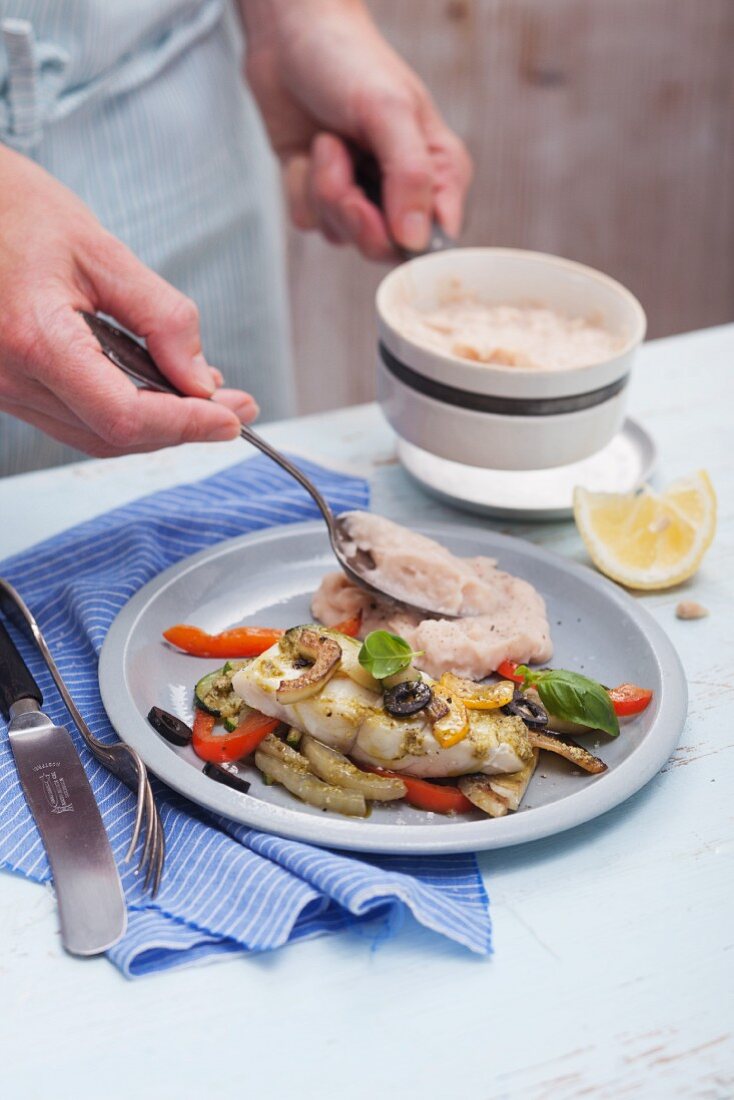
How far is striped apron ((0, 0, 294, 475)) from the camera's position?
6.47 ft

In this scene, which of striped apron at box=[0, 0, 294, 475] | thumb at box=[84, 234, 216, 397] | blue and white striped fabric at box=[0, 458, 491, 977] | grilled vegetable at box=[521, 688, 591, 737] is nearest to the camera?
blue and white striped fabric at box=[0, 458, 491, 977]

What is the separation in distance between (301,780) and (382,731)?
10cm

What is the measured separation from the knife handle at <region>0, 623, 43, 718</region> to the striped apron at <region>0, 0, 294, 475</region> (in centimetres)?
86

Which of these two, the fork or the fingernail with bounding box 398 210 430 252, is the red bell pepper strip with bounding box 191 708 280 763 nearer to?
the fork

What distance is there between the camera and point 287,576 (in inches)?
64.9

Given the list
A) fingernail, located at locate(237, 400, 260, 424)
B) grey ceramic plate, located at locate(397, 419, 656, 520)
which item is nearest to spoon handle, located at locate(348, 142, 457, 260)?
grey ceramic plate, located at locate(397, 419, 656, 520)

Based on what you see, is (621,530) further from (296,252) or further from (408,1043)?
(296,252)

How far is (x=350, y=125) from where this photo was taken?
215cm

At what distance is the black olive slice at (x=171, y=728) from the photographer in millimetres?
1276

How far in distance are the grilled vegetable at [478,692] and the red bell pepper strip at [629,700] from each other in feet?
0.40

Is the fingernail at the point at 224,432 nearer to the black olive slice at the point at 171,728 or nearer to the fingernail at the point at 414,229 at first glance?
the black olive slice at the point at 171,728

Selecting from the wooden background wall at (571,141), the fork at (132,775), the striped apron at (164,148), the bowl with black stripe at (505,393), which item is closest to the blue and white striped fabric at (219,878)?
the fork at (132,775)

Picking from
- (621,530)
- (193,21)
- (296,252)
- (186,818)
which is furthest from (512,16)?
(186,818)

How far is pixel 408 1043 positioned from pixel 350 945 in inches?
4.8
